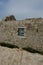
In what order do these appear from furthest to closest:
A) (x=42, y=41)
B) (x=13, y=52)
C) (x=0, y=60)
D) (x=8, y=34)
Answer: (x=8, y=34)
(x=42, y=41)
(x=13, y=52)
(x=0, y=60)

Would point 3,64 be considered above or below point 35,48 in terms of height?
above

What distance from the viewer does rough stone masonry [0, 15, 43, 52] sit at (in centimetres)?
1981

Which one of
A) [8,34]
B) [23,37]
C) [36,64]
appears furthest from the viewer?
[8,34]

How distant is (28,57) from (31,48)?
9.27 metres

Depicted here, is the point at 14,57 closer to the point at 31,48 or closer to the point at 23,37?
the point at 31,48

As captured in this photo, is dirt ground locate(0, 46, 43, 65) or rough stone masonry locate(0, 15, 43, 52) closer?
dirt ground locate(0, 46, 43, 65)

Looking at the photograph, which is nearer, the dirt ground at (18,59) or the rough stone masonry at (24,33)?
the dirt ground at (18,59)

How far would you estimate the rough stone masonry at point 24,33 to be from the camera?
65.0 ft

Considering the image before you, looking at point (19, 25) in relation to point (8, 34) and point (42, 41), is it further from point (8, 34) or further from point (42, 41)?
point (42, 41)

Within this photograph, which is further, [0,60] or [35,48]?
[35,48]

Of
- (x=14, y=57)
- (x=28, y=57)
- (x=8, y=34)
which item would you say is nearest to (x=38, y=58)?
(x=28, y=57)

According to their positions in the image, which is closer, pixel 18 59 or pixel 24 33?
pixel 18 59

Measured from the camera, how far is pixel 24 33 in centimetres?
2108

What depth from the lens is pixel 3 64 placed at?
32.9 ft
